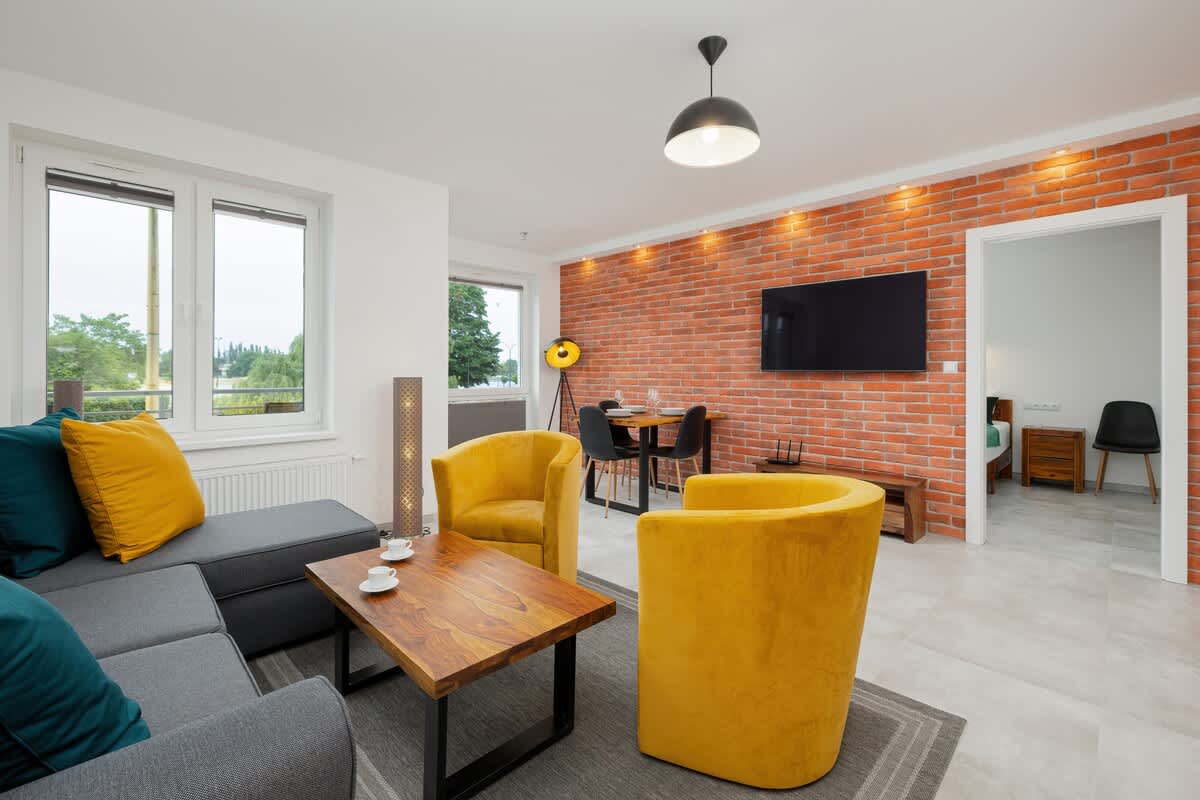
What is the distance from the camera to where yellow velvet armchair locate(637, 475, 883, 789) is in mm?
1422

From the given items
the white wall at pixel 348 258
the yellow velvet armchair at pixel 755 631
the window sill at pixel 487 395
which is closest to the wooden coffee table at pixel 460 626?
the yellow velvet armchair at pixel 755 631

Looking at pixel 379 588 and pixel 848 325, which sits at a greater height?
pixel 848 325

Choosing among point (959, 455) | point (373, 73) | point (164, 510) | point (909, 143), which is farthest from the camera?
point (959, 455)

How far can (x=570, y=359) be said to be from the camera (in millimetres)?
Result: 6270

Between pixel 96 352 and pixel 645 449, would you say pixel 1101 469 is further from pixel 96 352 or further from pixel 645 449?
pixel 96 352

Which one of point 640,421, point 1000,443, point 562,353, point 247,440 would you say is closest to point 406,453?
point 247,440

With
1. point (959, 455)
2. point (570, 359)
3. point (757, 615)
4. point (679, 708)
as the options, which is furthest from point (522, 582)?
point (570, 359)

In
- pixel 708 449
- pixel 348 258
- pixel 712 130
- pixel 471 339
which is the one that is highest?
pixel 712 130

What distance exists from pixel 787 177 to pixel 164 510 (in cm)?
405

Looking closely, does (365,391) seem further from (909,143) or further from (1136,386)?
(1136,386)

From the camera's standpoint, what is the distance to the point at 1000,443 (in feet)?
17.7

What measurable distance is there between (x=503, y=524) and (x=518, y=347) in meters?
4.09

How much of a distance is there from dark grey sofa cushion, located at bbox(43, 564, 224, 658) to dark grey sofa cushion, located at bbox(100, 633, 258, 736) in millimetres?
73

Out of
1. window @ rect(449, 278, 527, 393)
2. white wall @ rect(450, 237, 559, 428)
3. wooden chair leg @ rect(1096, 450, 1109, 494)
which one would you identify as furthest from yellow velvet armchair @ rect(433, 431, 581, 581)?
wooden chair leg @ rect(1096, 450, 1109, 494)
